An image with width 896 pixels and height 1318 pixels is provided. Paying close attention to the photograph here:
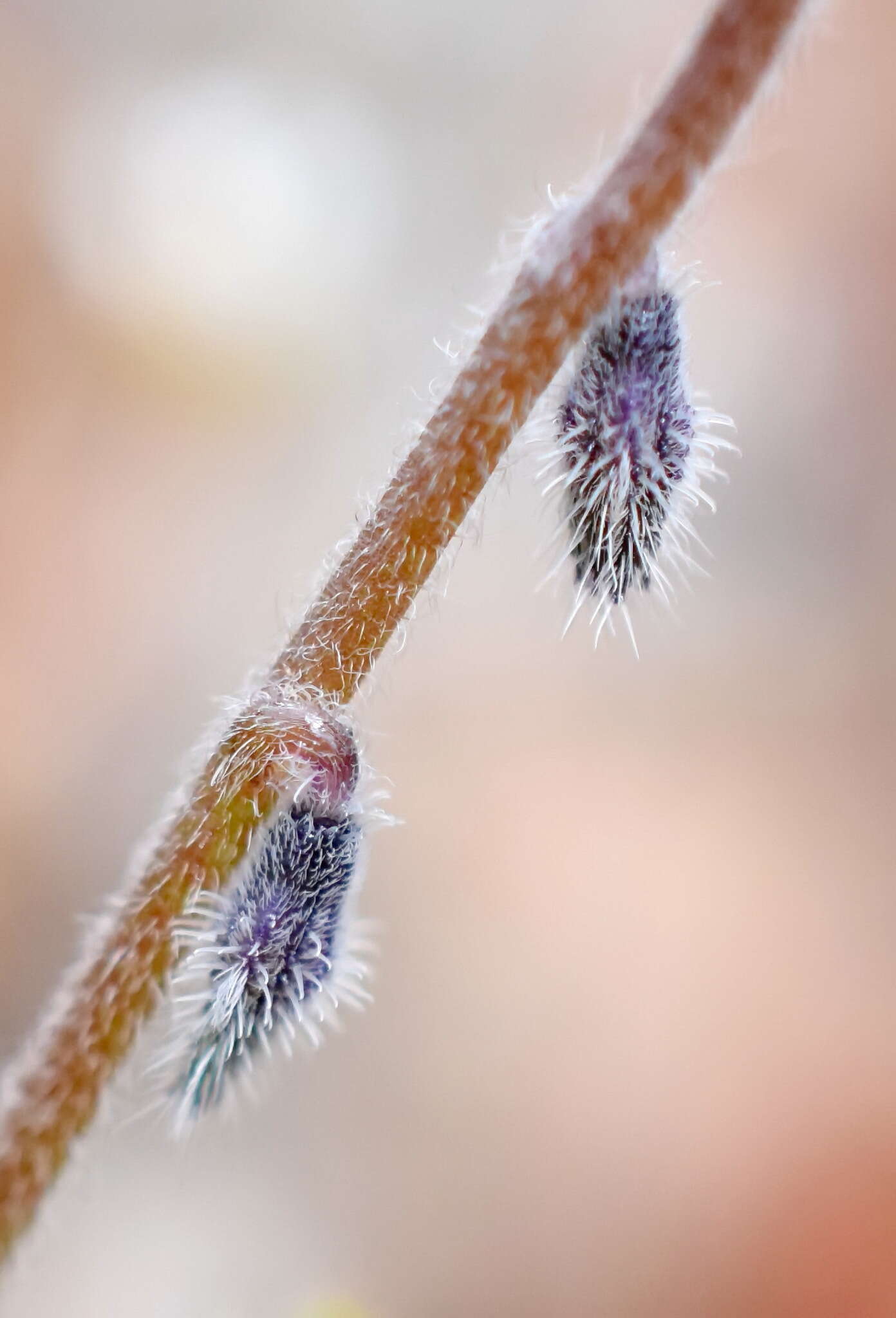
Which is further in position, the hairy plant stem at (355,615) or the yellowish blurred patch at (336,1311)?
the yellowish blurred patch at (336,1311)

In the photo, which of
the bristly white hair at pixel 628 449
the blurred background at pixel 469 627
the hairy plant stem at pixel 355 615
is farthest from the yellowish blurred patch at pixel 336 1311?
the bristly white hair at pixel 628 449

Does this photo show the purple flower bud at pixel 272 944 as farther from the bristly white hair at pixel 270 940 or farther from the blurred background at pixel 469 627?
the blurred background at pixel 469 627

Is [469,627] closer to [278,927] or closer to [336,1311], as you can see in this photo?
[336,1311]

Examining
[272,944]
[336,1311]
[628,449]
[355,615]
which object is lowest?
[336,1311]

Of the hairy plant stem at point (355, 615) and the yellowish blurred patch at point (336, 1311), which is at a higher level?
the hairy plant stem at point (355, 615)

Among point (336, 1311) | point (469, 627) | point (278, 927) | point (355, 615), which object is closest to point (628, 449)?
point (355, 615)

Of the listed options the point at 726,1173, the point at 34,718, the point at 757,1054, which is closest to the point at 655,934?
the point at 757,1054

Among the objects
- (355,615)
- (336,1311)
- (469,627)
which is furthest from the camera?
(469,627)
